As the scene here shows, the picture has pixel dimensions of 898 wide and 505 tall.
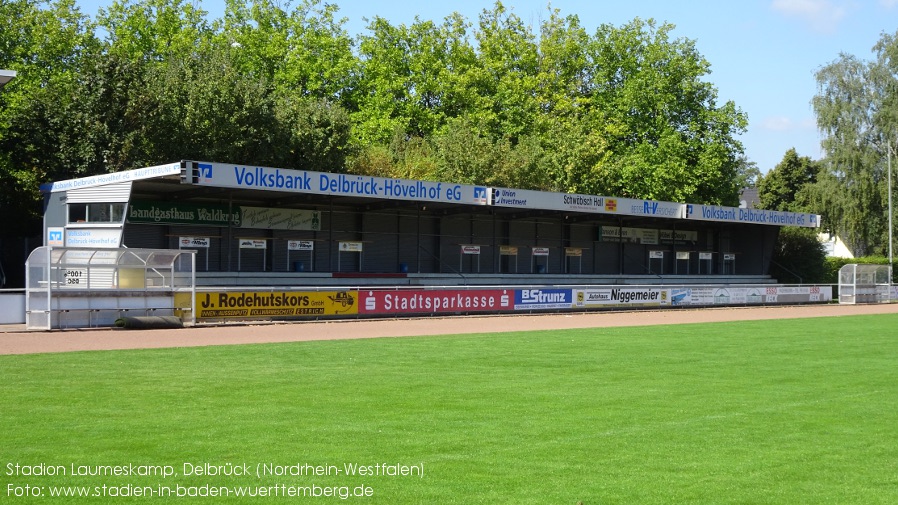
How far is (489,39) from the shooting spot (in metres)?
67.8

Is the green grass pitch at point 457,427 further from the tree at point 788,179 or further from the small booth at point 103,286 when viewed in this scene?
the tree at point 788,179

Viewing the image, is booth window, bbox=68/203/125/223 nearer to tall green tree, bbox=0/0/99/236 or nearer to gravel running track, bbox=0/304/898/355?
gravel running track, bbox=0/304/898/355

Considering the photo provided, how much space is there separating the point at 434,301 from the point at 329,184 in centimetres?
574

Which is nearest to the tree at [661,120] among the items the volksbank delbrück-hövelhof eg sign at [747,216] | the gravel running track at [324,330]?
the volksbank delbrück-hövelhof eg sign at [747,216]

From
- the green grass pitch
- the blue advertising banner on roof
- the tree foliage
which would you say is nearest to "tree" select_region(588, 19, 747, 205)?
the tree foliage

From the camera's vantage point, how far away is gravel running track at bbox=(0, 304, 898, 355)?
21461 mm

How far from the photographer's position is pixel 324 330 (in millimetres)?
27250

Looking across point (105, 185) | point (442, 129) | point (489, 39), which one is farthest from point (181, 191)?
point (489, 39)

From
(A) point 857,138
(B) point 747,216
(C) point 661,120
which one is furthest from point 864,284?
(A) point 857,138

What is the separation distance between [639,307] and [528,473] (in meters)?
35.1

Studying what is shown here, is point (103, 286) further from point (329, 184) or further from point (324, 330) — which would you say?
point (329, 184)

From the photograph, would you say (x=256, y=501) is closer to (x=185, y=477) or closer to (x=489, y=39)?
(x=185, y=477)

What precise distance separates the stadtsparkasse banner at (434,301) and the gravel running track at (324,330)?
0.64m

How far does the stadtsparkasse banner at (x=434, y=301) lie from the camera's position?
32.8m
